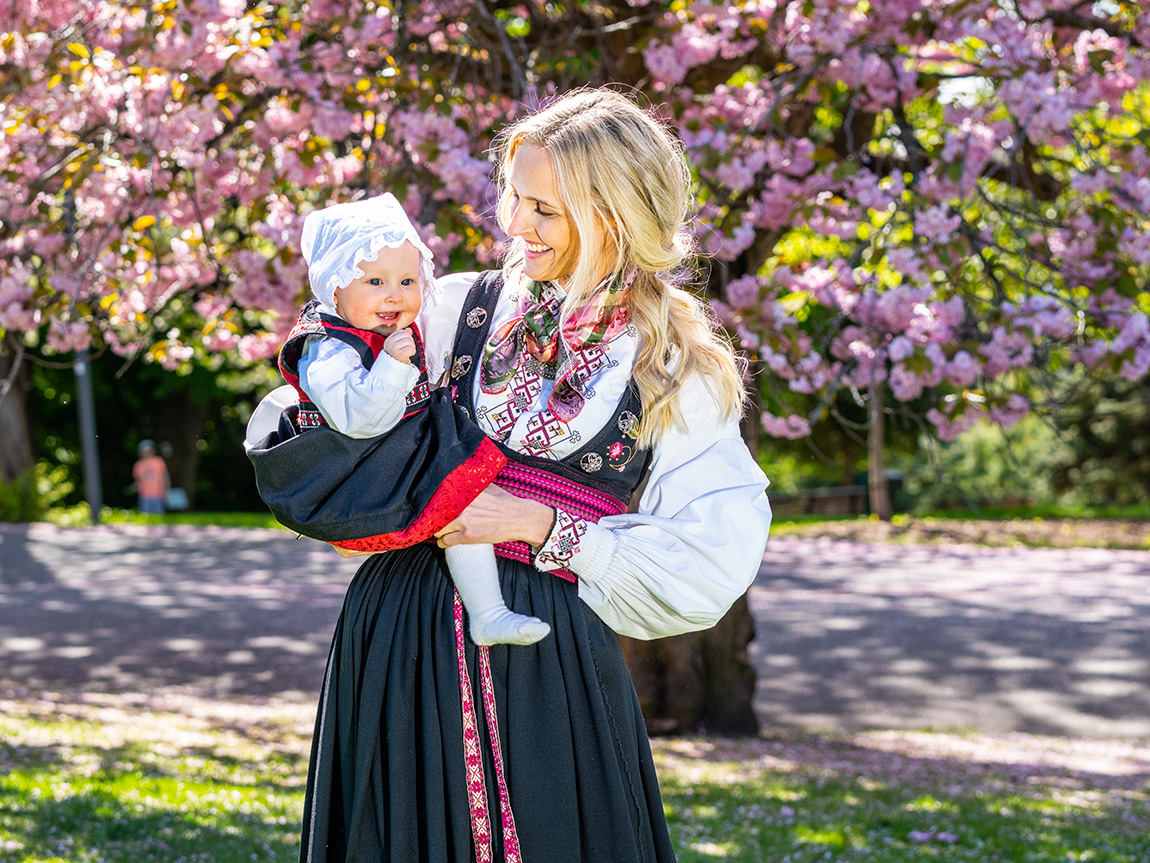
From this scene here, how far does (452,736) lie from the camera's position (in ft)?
6.27

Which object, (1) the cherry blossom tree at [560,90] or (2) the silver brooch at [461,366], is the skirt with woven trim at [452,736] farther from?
(1) the cherry blossom tree at [560,90]

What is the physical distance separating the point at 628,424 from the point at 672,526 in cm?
19

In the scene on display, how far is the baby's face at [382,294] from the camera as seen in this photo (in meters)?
1.94

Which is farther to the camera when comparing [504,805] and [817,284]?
[817,284]

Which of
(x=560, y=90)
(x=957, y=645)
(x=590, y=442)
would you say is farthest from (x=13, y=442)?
(x=590, y=442)

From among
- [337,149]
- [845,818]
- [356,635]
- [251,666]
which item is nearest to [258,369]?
[251,666]

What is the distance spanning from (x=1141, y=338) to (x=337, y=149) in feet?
11.0

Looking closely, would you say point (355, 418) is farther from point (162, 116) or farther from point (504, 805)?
point (162, 116)

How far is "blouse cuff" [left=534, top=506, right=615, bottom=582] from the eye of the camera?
196cm

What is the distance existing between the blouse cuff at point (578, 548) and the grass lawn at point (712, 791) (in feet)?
8.13

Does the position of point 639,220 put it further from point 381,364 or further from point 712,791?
point 712,791

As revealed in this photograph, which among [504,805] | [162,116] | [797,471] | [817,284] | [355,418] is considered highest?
[162,116]

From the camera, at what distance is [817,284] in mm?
4914

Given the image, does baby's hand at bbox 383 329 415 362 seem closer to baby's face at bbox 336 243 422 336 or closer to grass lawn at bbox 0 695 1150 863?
baby's face at bbox 336 243 422 336
